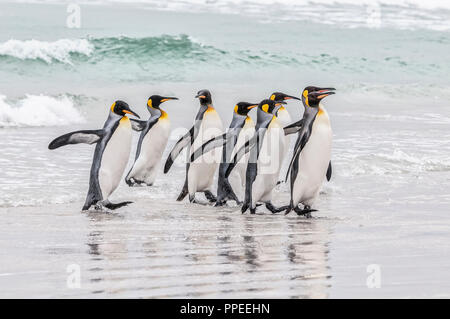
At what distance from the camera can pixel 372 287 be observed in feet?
13.0

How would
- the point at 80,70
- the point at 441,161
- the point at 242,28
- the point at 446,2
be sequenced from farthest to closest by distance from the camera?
1. the point at 446,2
2. the point at 242,28
3. the point at 80,70
4. the point at 441,161

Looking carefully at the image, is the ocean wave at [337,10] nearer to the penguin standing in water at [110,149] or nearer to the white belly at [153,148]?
the white belly at [153,148]

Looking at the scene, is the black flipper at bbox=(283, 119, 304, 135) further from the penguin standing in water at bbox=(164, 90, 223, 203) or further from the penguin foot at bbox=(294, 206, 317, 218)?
the penguin foot at bbox=(294, 206, 317, 218)

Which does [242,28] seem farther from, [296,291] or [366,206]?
[296,291]

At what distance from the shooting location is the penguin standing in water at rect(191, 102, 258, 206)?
264 inches

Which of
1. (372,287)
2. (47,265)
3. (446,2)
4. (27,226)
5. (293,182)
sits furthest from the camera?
(446,2)

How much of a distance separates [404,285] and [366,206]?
2451 millimetres

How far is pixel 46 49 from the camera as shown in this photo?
19656 mm

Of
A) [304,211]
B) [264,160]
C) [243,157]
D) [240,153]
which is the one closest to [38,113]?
[243,157]

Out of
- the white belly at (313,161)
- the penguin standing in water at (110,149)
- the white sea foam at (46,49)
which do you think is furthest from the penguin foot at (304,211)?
the white sea foam at (46,49)

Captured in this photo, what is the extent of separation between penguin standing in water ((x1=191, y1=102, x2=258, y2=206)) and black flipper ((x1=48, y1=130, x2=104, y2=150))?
2.82 ft

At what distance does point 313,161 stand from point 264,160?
37 cm

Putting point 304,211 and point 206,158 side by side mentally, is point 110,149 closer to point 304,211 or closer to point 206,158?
point 206,158
